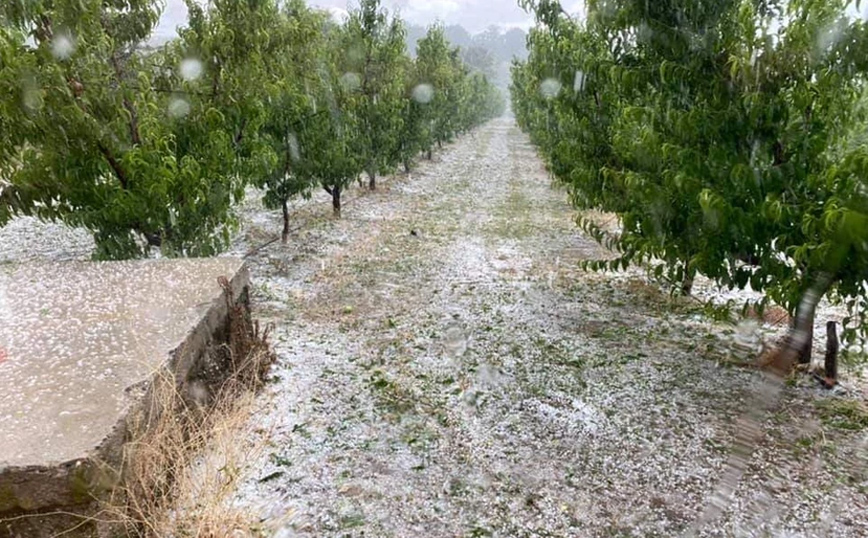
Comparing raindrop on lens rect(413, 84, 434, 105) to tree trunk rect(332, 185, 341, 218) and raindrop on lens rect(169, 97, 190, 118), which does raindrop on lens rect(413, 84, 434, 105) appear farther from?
raindrop on lens rect(169, 97, 190, 118)

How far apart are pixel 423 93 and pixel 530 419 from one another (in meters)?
17.8

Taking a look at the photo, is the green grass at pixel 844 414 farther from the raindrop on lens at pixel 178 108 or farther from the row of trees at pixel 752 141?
the raindrop on lens at pixel 178 108

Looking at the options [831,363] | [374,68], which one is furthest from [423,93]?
[831,363]

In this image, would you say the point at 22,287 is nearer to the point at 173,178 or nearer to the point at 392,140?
the point at 173,178

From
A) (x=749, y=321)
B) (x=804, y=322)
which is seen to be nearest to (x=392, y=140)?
(x=749, y=321)

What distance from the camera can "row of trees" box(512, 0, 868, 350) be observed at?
12.2ft

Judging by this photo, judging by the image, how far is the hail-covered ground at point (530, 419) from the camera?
3.43 meters

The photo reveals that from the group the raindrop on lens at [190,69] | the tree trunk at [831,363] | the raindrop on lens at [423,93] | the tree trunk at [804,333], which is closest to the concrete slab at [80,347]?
the raindrop on lens at [190,69]

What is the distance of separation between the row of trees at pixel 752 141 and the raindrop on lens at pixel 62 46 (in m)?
5.28

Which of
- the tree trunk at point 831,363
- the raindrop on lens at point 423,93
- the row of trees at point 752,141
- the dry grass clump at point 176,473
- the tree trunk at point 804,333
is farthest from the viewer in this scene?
the raindrop on lens at point 423,93

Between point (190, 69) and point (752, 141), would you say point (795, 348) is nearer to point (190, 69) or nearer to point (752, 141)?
point (752, 141)

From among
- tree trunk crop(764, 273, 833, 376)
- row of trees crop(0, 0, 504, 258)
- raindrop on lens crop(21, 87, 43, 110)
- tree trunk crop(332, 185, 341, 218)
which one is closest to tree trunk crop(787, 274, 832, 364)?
tree trunk crop(764, 273, 833, 376)

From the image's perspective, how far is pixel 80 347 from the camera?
3.61 metres

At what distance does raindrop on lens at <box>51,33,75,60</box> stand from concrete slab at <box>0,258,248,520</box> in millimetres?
2105
